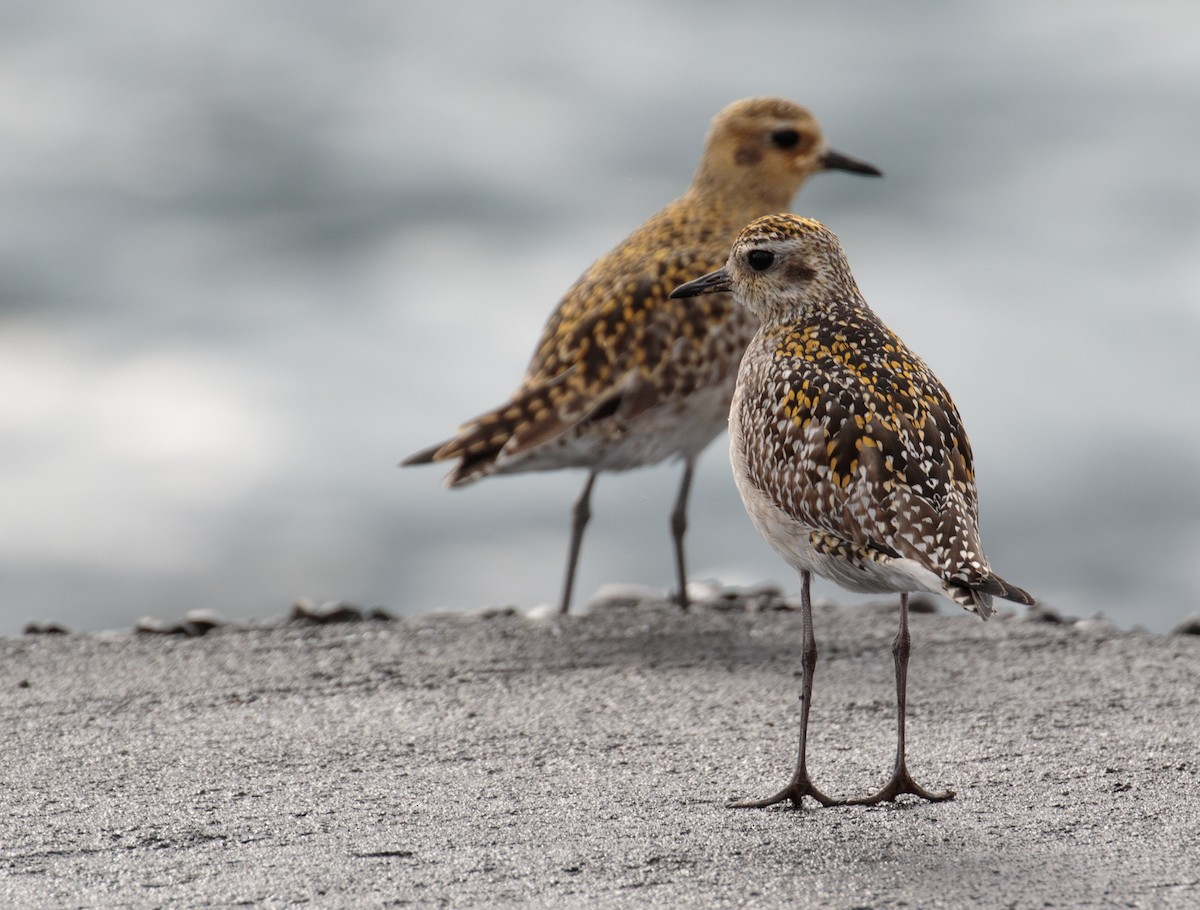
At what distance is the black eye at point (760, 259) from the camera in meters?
5.59

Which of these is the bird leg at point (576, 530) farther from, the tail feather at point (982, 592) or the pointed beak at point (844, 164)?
the tail feather at point (982, 592)

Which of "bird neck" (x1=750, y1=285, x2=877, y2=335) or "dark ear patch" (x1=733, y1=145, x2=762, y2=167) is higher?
"dark ear patch" (x1=733, y1=145, x2=762, y2=167)

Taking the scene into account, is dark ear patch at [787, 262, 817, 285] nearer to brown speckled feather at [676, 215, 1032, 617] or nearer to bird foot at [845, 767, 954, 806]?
brown speckled feather at [676, 215, 1032, 617]

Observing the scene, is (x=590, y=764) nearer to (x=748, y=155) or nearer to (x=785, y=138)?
(x=748, y=155)

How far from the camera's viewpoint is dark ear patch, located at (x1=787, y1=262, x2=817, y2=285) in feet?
Answer: 18.2

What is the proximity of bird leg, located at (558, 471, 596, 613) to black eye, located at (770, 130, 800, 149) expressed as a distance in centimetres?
197

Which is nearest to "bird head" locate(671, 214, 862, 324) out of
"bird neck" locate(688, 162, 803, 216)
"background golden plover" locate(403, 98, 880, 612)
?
"background golden plover" locate(403, 98, 880, 612)

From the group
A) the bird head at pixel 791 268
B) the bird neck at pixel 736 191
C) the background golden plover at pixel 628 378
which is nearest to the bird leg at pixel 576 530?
the background golden plover at pixel 628 378

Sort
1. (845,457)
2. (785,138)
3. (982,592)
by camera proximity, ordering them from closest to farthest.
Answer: (982,592) < (845,457) < (785,138)

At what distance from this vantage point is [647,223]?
27.5 feet

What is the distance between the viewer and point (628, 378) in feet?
24.4

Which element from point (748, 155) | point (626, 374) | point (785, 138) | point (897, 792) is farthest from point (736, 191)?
point (897, 792)

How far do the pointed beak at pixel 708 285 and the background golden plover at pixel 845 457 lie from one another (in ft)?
0.85

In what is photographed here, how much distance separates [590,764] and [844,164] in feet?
14.5
